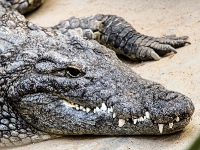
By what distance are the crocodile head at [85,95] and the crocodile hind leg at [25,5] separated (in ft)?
6.65

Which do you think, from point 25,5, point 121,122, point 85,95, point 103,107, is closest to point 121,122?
point 121,122

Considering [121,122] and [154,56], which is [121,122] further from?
[154,56]

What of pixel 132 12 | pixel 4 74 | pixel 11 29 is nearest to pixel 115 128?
pixel 4 74

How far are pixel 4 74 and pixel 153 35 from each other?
199 centimetres

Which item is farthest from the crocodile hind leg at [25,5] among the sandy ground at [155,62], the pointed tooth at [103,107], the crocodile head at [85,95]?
the pointed tooth at [103,107]

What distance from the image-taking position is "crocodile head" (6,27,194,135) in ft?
10.1

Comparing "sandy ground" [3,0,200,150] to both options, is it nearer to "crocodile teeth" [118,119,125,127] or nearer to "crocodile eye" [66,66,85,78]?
"crocodile teeth" [118,119,125,127]

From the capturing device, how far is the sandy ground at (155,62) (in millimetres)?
3227

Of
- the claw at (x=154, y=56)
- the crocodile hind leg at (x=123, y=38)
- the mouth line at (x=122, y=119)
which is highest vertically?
the mouth line at (x=122, y=119)

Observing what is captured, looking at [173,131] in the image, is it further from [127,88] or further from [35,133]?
[35,133]

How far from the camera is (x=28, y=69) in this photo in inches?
138

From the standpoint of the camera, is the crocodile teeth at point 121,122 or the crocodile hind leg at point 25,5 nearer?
the crocodile teeth at point 121,122

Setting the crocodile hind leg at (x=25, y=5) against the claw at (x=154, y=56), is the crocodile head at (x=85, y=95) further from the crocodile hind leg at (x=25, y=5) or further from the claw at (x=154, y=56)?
the crocodile hind leg at (x=25, y=5)

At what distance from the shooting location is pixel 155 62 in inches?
174
